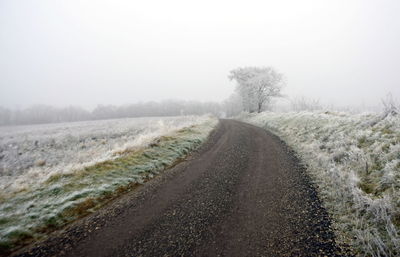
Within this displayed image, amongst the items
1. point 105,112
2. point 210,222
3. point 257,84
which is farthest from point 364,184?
point 105,112

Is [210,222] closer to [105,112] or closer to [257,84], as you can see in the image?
[257,84]

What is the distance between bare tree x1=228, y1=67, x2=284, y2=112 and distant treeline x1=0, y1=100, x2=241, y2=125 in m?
55.1

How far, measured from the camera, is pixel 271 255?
3512 mm

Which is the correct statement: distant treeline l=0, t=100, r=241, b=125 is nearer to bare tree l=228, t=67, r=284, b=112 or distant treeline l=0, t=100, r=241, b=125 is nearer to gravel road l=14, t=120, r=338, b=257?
bare tree l=228, t=67, r=284, b=112

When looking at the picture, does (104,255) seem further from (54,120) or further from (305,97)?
(54,120)

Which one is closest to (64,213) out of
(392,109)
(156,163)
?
(156,163)

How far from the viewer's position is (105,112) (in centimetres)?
11081

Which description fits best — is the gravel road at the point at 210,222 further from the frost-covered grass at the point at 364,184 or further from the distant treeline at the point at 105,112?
the distant treeline at the point at 105,112

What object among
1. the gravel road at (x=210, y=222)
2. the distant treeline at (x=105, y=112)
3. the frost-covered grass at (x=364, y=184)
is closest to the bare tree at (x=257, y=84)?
the frost-covered grass at (x=364, y=184)

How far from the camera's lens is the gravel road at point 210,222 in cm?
376

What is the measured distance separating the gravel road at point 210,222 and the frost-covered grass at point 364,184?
1.64 feet

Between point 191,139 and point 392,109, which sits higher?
point 392,109

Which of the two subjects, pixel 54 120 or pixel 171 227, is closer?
pixel 171 227

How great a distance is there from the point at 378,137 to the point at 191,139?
35.0ft
